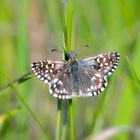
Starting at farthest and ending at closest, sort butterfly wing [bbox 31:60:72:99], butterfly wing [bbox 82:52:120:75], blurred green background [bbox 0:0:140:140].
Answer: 1. blurred green background [bbox 0:0:140:140]
2. butterfly wing [bbox 82:52:120:75]
3. butterfly wing [bbox 31:60:72:99]

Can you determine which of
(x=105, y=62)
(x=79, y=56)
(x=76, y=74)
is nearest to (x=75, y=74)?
(x=76, y=74)

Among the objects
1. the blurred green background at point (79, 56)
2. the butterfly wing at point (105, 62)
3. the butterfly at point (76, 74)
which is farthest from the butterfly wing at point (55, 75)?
the blurred green background at point (79, 56)

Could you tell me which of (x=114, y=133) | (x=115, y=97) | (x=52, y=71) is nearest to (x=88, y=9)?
(x=115, y=97)

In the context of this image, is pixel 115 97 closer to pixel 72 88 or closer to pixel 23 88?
pixel 23 88

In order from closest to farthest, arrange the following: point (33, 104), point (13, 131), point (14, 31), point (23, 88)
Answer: point (23, 88) → point (13, 131) → point (33, 104) → point (14, 31)

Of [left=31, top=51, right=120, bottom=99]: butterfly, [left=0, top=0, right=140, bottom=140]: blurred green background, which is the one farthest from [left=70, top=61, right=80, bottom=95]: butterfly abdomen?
[left=0, top=0, right=140, bottom=140]: blurred green background

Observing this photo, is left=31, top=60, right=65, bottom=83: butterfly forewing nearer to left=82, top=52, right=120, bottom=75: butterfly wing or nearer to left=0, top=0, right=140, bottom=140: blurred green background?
left=82, top=52, right=120, bottom=75: butterfly wing
